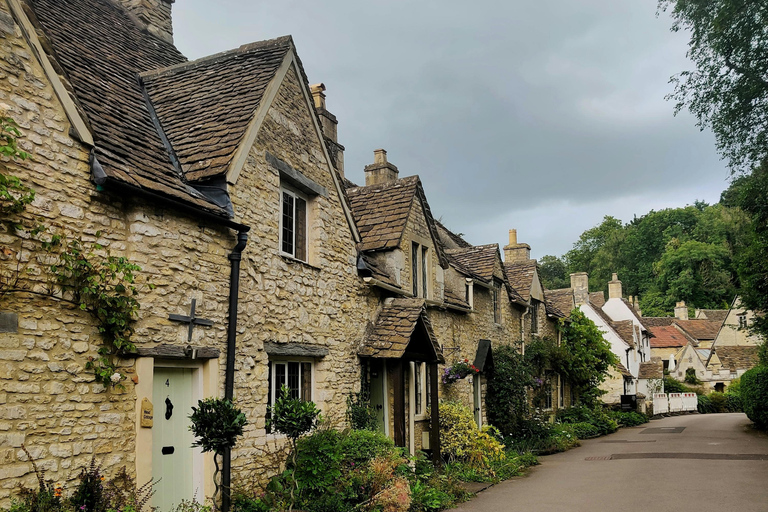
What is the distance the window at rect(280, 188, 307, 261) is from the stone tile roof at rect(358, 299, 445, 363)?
2592 mm

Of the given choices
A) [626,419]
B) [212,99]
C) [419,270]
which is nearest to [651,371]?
[626,419]

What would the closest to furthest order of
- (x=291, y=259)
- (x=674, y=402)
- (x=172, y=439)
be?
1. (x=172, y=439)
2. (x=291, y=259)
3. (x=674, y=402)

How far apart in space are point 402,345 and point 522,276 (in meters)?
15.0

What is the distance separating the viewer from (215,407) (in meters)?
7.56

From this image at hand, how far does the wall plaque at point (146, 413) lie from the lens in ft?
25.4

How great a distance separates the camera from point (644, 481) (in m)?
14.1

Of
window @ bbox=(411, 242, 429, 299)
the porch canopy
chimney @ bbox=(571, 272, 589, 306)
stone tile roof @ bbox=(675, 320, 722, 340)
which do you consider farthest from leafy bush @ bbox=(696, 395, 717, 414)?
the porch canopy

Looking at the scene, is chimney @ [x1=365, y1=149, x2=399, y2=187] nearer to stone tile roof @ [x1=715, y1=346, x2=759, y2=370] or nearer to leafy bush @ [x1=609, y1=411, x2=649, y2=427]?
leafy bush @ [x1=609, y1=411, x2=649, y2=427]

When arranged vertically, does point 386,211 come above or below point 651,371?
above

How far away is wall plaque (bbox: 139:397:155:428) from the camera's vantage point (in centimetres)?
774

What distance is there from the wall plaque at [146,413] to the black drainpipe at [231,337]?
1.28 m

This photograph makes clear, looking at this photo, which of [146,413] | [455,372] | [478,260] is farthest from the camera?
[478,260]

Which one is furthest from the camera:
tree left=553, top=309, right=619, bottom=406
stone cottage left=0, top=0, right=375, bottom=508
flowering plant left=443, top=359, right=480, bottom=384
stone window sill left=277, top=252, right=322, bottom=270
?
tree left=553, top=309, right=619, bottom=406

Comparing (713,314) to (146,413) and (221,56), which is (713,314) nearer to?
(221,56)
